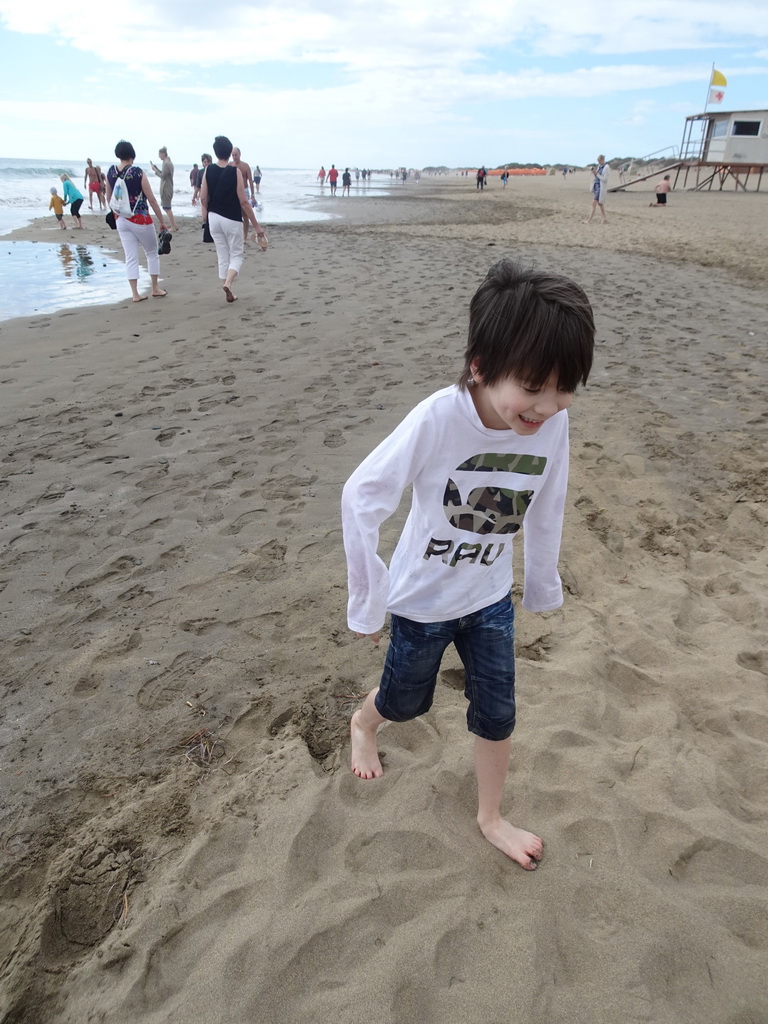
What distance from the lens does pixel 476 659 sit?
1790 millimetres

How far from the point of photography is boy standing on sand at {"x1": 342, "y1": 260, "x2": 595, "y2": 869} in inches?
56.2

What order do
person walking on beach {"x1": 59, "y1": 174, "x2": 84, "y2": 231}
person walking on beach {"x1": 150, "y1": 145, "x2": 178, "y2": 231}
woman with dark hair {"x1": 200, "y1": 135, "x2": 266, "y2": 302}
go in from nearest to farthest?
woman with dark hair {"x1": 200, "y1": 135, "x2": 266, "y2": 302} → person walking on beach {"x1": 150, "y1": 145, "x2": 178, "y2": 231} → person walking on beach {"x1": 59, "y1": 174, "x2": 84, "y2": 231}

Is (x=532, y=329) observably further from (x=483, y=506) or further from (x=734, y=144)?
(x=734, y=144)

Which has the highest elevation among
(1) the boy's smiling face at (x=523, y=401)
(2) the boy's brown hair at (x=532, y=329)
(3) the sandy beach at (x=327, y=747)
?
(2) the boy's brown hair at (x=532, y=329)

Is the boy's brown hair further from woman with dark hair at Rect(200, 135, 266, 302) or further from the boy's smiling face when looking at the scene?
woman with dark hair at Rect(200, 135, 266, 302)

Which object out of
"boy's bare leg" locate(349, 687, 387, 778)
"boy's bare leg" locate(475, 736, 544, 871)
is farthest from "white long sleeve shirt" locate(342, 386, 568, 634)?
"boy's bare leg" locate(349, 687, 387, 778)

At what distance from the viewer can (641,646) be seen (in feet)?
8.99

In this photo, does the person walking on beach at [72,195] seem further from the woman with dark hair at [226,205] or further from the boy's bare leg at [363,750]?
the boy's bare leg at [363,750]

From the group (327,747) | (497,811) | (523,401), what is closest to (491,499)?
(523,401)

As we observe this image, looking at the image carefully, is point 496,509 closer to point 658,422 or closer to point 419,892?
point 419,892

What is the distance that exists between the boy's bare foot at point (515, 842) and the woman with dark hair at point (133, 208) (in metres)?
7.47

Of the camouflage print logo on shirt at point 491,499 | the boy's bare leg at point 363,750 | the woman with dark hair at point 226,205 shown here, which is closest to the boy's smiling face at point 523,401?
the camouflage print logo on shirt at point 491,499

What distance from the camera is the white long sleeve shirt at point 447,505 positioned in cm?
157

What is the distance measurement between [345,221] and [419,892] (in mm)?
23859
